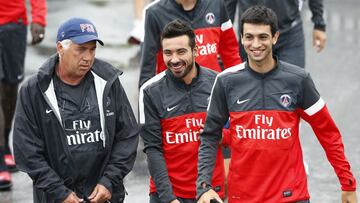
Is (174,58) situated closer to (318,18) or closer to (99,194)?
(99,194)

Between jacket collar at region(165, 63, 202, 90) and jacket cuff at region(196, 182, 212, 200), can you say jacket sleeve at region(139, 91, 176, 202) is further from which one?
jacket cuff at region(196, 182, 212, 200)

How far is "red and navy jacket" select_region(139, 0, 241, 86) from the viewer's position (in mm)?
7754

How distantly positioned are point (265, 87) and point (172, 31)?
81cm

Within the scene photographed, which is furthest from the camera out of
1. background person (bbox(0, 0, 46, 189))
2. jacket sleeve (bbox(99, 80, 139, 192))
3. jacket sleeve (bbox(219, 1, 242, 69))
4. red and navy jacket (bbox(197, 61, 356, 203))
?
background person (bbox(0, 0, 46, 189))

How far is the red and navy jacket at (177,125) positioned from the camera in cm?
669

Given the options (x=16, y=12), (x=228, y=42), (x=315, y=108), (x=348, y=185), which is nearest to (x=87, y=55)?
(x=315, y=108)

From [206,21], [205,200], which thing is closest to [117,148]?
[205,200]

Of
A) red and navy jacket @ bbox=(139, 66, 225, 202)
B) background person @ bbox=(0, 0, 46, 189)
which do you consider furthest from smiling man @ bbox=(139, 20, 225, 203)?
background person @ bbox=(0, 0, 46, 189)

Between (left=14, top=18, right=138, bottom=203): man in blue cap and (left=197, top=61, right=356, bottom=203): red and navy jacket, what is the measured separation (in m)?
0.63

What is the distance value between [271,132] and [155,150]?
84 cm

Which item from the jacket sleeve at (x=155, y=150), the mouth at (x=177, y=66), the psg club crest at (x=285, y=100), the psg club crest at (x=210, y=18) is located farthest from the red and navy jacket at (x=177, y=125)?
the psg club crest at (x=210, y=18)

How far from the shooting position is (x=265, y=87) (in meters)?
6.21

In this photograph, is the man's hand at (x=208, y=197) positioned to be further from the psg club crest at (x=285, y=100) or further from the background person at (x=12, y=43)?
the background person at (x=12, y=43)

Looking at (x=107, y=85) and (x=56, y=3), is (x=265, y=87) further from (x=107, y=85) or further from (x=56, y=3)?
(x=56, y=3)
